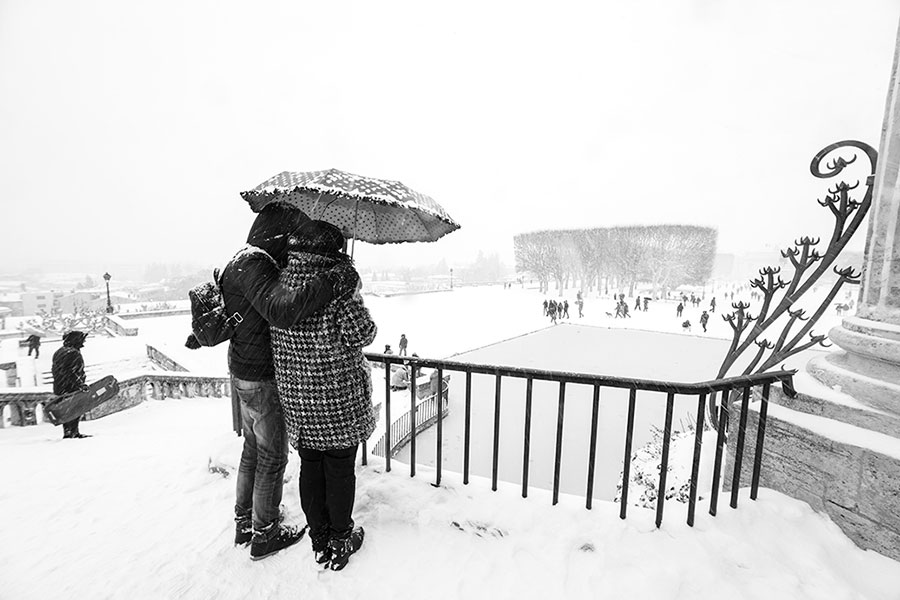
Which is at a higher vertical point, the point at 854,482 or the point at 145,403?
the point at 854,482

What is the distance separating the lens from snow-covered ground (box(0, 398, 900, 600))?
77.5 inches

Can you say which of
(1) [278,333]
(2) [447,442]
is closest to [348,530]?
(1) [278,333]

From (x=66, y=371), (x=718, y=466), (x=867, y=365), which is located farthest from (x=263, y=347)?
(x=66, y=371)

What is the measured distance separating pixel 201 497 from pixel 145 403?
6.50 m

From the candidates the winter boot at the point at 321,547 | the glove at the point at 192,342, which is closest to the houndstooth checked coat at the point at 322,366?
the glove at the point at 192,342

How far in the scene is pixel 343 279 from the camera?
73.2 inches

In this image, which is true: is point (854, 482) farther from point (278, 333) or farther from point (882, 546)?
point (278, 333)

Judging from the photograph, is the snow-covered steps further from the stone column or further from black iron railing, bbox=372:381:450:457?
black iron railing, bbox=372:381:450:457

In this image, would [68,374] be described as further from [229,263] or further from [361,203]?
[361,203]

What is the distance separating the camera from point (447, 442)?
29.4 feet

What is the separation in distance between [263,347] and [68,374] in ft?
17.4

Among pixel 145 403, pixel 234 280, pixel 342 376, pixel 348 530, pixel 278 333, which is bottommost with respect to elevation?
pixel 145 403

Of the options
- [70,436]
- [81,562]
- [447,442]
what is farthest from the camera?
[447,442]

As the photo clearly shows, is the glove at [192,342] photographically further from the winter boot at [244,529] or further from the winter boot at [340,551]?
the winter boot at [340,551]
